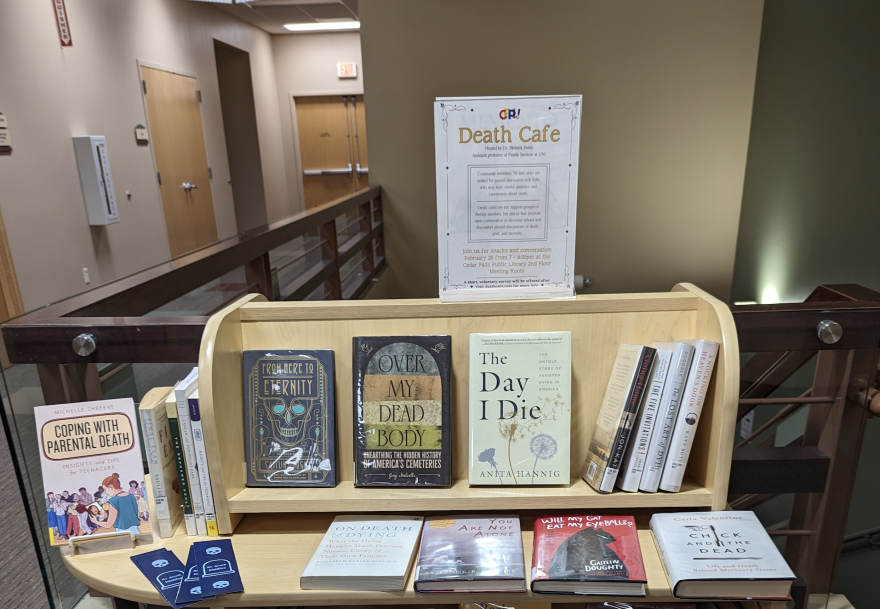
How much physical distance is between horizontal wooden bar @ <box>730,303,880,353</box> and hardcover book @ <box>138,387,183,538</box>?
1.03 meters

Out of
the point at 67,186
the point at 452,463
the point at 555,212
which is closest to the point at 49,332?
the point at 452,463

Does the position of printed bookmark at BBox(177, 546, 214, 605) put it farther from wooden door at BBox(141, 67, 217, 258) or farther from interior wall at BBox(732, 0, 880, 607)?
wooden door at BBox(141, 67, 217, 258)

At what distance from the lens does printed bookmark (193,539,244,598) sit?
87 cm

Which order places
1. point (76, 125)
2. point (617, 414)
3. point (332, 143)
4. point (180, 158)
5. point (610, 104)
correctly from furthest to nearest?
1. point (332, 143)
2. point (180, 158)
3. point (610, 104)
4. point (76, 125)
5. point (617, 414)

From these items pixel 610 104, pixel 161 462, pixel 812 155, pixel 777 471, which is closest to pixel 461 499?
pixel 161 462

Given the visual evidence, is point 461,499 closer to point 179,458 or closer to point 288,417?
point 288,417

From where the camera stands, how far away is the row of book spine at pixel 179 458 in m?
0.93

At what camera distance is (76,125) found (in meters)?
3.77

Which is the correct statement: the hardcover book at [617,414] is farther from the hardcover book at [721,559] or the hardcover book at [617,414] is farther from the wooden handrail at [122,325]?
the wooden handrail at [122,325]

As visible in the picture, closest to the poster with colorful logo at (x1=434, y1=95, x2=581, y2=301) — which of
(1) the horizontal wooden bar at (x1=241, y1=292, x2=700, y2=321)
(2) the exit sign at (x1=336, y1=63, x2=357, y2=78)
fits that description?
(1) the horizontal wooden bar at (x1=241, y1=292, x2=700, y2=321)

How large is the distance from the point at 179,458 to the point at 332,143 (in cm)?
742

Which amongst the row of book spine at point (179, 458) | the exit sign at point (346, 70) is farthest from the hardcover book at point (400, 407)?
the exit sign at point (346, 70)

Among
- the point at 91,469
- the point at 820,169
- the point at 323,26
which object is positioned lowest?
the point at 91,469

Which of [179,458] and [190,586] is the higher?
[179,458]
